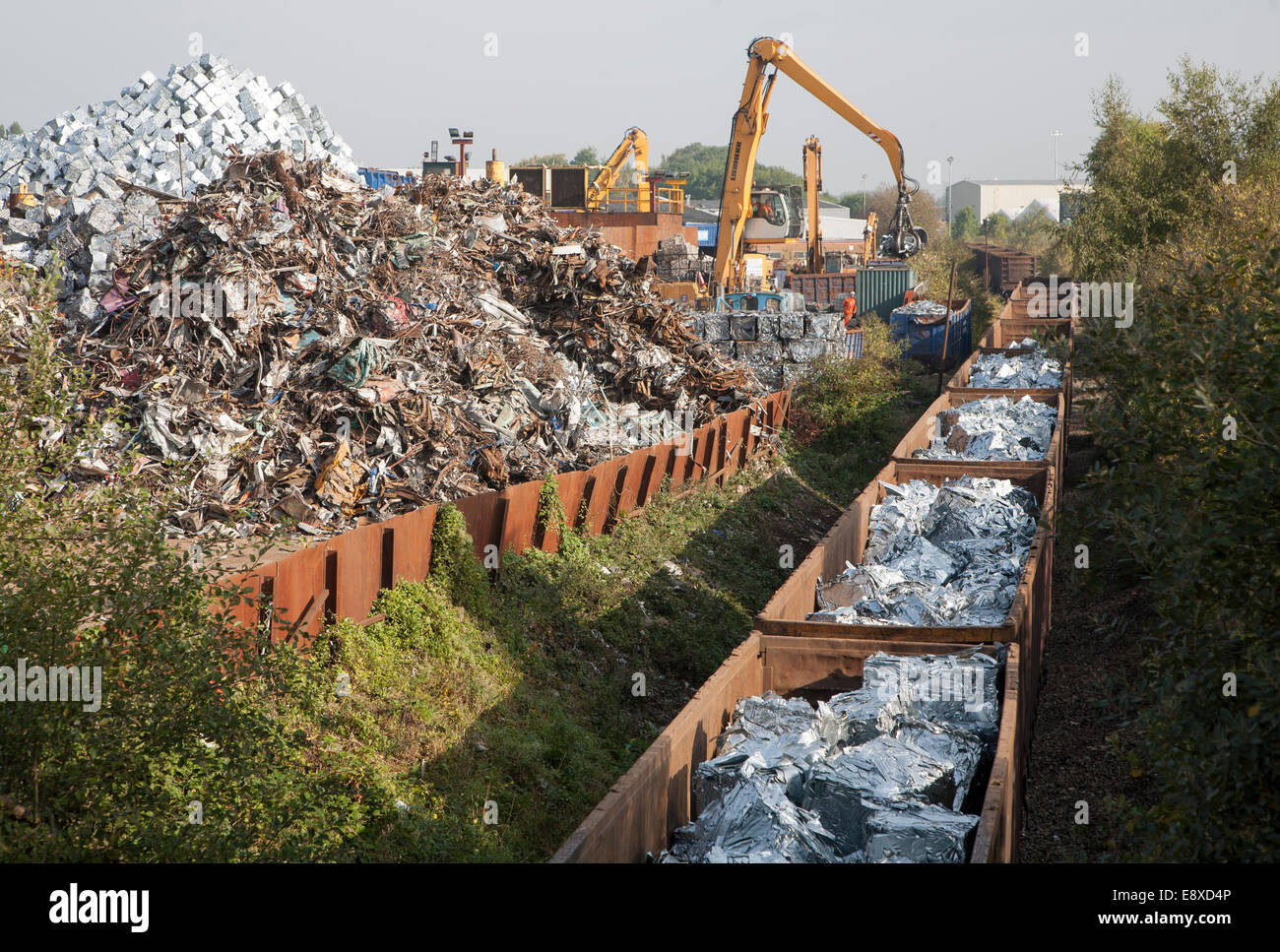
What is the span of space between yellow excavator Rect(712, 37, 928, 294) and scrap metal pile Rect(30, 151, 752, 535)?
841 centimetres

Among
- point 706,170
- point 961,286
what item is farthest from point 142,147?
point 706,170

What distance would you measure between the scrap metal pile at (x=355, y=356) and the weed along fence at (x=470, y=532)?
707 millimetres

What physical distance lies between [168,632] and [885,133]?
77.5 feet

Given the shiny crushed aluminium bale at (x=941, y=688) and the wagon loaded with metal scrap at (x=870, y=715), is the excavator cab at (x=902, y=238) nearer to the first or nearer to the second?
the wagon loaded with metal scrap at (x=870, y=715)

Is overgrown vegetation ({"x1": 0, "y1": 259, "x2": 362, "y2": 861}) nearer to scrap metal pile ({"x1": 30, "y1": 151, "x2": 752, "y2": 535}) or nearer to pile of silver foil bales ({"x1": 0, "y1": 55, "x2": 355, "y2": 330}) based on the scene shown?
scrap metal pile ({"x1": 30, "y1": 151, "x2": 752, "y2": 535})

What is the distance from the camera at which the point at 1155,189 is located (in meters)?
20.6

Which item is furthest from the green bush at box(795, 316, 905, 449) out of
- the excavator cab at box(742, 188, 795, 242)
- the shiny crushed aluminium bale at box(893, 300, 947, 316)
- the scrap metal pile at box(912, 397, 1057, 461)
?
the excavator cab at box(742, 188, 795, 242)

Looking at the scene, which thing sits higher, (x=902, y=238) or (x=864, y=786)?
(x=902, y=238)

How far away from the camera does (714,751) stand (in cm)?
625

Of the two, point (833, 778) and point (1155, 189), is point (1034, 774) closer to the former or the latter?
point (833, 778)

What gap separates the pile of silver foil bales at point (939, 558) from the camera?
8.07m

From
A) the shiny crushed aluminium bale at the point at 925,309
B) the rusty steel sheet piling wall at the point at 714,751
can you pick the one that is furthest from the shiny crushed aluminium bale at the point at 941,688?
the shiny crushed aluminium bale at the point at 925,309

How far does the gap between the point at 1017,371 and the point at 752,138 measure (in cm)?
901

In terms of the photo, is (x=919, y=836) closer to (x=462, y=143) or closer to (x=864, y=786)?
(x=864, y=786)
